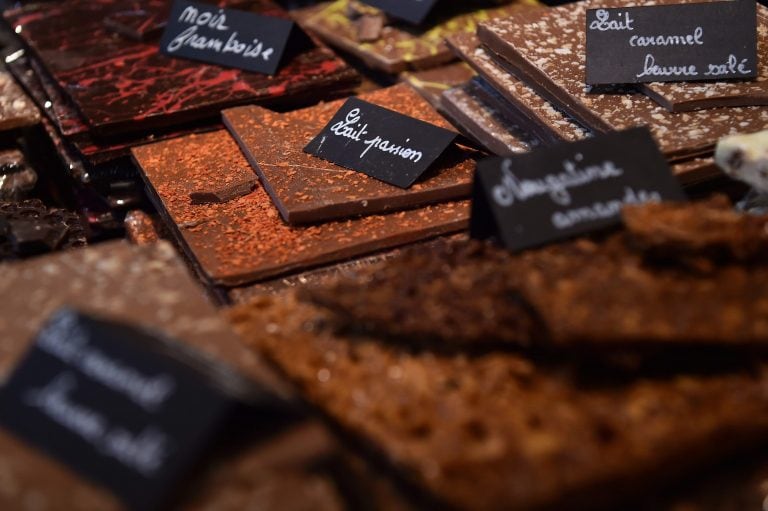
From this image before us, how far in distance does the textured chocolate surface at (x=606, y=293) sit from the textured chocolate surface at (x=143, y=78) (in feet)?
4.51

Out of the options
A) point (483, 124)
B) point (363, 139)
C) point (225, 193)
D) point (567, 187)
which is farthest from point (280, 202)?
point (567, 187)

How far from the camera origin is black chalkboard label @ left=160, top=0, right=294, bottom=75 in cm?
290

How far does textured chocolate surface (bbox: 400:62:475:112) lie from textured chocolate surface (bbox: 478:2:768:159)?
296 mm

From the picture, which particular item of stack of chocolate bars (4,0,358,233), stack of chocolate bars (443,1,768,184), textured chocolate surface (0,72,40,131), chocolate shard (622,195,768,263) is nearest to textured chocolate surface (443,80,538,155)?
stack of chocolate bars (443,1,768,184)

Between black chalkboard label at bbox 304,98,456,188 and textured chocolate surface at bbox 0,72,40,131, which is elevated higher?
textured chocolate surface at bbox 0,72,40,131

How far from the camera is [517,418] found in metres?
1.34

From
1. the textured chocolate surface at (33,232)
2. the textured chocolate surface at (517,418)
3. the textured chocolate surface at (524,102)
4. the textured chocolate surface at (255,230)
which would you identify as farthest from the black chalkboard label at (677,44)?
the textured chocolate surface at (33,232)

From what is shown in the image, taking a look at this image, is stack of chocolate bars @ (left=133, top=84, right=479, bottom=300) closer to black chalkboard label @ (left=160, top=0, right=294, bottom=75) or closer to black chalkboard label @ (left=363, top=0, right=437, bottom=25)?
black chalkboard label @ (left=160, top=0, right=294, bottom=75)

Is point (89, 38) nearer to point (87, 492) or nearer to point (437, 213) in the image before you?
point (437, 213)

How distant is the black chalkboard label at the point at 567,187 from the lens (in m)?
1.62

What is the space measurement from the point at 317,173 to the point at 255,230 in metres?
0.26

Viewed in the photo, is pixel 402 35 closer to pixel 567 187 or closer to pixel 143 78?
pixel 143 78

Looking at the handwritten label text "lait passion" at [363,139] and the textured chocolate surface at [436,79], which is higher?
the handwritten label text "lait passion" at [363,139]

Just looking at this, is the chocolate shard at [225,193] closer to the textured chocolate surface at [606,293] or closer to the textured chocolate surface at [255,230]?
the textured chocolate surface at [255,230]
